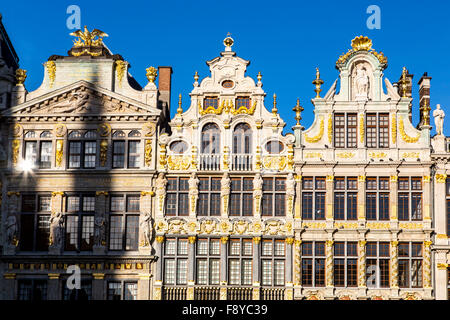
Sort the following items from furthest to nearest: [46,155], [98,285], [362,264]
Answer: [46,155], [98,285], [362,264]

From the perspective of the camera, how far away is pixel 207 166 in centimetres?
4162

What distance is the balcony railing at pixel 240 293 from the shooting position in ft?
131

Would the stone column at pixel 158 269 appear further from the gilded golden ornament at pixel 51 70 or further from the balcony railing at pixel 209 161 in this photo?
the gilded golden ornament at pixel 51 70

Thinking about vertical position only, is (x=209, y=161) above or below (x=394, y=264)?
above

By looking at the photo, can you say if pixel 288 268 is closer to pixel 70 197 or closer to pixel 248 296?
pixel 248 296

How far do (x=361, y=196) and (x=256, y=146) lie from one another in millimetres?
5669

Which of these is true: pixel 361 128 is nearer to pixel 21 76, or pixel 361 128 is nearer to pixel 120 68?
pixel 120 68

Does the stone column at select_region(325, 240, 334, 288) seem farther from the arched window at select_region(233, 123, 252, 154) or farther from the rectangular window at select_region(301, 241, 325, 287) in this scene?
the arched window at select_region(233, 123, 252, 154)

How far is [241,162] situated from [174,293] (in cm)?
716

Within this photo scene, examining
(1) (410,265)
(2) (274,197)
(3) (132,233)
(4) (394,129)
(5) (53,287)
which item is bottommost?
(5) (53,287)

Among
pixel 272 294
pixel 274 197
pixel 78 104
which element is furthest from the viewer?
pixel 78 104

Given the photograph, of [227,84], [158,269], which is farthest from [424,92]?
[158,269]

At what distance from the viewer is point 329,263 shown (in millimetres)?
39969
